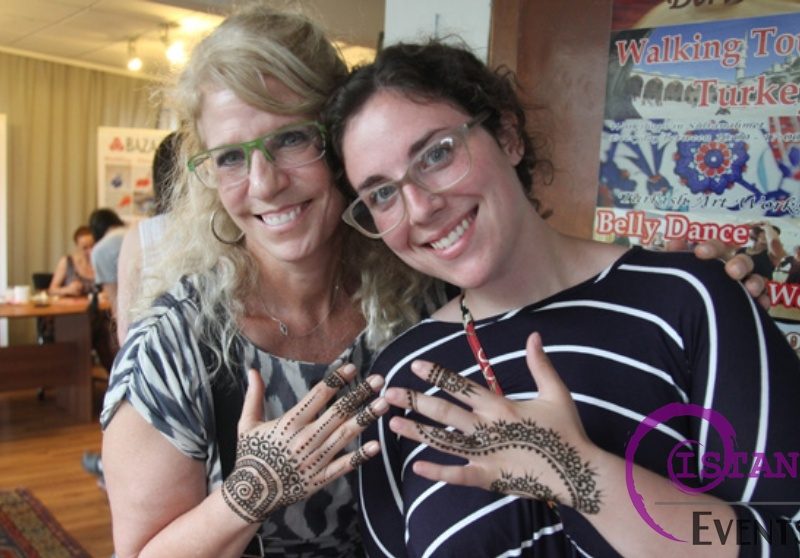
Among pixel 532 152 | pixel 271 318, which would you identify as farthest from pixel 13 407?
pixel 532 152

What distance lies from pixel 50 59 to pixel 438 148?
27.0 ft

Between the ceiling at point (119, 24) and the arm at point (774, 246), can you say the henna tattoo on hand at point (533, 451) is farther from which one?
the ceiling at point (119, 24)

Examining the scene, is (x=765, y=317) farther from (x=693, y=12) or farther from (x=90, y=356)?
(x=90, y=356)

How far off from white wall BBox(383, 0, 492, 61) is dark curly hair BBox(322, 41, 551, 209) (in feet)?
3.09

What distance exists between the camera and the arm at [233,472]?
111cm

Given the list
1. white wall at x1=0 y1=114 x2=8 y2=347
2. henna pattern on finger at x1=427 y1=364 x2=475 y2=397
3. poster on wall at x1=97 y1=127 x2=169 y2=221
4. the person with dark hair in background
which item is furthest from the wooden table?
henna pattern on finger at x1=427 y1=364 x2=475 y2=397

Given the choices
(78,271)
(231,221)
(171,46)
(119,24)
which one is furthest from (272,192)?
(78,271)

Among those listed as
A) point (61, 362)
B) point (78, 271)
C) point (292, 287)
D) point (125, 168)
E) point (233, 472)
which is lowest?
point (61, 362)

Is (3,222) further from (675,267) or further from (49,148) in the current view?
(675,267)

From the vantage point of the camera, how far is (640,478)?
3.14 ft

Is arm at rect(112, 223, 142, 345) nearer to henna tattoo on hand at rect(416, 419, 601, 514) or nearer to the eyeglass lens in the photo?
A: the eyeglass lens

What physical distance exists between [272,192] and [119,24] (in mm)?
5908

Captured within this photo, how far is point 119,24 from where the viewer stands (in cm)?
638

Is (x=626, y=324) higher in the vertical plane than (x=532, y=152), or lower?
lower
